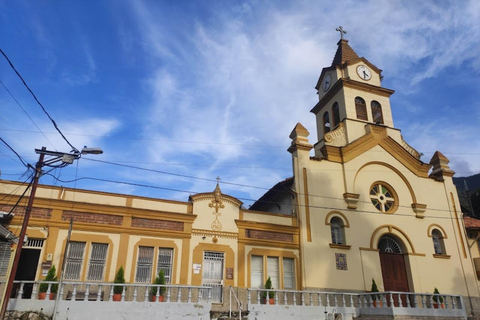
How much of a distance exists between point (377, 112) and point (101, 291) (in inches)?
822

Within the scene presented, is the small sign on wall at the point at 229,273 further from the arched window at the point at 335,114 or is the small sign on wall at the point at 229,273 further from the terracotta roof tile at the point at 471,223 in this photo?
the terracotta roof tile at the point at 471,223

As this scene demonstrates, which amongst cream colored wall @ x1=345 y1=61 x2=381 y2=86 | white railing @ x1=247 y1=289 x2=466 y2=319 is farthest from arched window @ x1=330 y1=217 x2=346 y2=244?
cream colored wall @ x1=345 y1=61 x2=381 y2=86

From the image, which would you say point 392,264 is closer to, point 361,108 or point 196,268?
point 361,108

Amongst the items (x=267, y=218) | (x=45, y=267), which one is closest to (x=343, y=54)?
(x=267, y=218)

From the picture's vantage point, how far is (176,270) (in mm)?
18094

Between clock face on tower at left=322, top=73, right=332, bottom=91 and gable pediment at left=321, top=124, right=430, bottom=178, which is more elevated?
clock face on tower at left=322, top=73, right=332, bottom=91

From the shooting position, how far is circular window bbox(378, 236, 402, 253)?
2241 cm

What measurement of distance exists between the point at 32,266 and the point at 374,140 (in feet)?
65.5

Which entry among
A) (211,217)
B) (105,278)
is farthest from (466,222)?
(105,278)

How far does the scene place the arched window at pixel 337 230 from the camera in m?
21.5

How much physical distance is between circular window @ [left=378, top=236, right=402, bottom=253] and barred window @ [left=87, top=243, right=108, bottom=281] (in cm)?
1479

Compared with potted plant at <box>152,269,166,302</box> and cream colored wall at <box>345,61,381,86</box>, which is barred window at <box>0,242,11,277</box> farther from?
cream colored wall at <box>345,61,381,86</box>

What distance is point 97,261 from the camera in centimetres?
1719

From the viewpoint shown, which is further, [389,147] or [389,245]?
[389,147]
